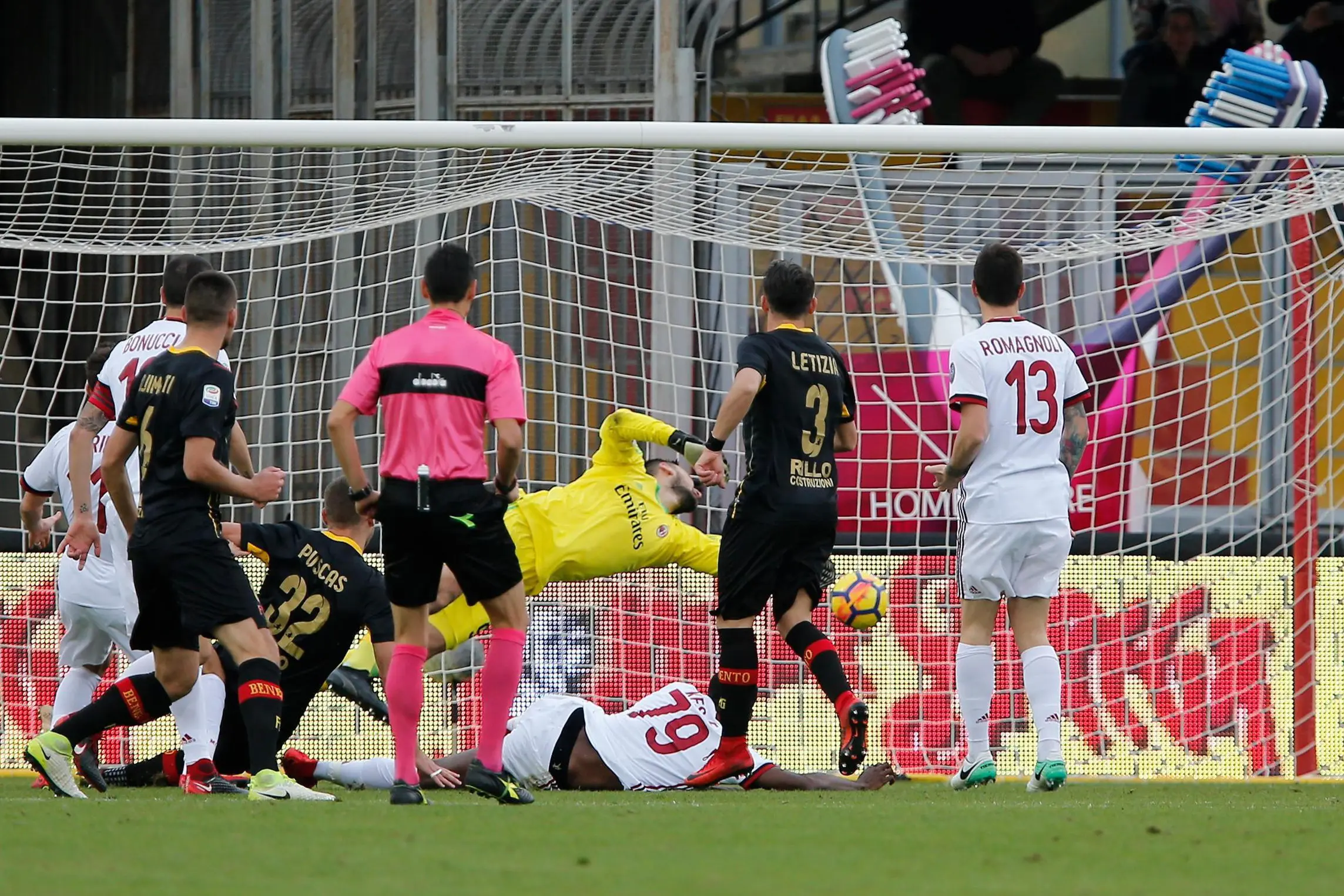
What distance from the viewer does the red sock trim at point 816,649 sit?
6516mm

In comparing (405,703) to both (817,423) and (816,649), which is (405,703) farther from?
(817,423)

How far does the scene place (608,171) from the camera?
7.84 meters

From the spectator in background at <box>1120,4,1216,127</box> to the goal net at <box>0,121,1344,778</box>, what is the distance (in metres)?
3.96

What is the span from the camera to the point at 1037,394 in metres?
6.24

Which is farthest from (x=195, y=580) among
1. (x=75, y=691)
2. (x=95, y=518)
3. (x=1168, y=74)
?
(x=1168, y=74)

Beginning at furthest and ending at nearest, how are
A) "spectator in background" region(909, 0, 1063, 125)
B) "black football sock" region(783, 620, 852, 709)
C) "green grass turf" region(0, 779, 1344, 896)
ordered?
"spectator in background" region(909, 0, 1063, 125), "black football sock" region(783, 620, 852, 709), "green grass turf" region(0, 779, 1344, 896)

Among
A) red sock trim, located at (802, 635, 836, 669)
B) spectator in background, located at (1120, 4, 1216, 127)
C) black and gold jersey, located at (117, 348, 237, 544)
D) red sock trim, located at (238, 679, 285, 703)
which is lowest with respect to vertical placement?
red sock trim, located at (238, 679, 285, 703)

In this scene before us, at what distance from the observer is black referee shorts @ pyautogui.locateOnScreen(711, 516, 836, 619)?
254 inches

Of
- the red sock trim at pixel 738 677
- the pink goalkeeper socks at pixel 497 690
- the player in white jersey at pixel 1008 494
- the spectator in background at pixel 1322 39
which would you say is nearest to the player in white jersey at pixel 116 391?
the pink goalkeeper socks at pixel 497 690

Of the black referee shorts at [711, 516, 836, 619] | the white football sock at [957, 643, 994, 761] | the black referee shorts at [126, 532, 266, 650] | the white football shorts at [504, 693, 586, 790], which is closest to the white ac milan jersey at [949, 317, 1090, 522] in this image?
the white football sock at [957, 643, 994, 761]

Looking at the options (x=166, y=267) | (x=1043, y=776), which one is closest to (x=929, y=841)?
(x=1043, y=776)

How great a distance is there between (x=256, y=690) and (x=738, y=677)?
1.77 metres

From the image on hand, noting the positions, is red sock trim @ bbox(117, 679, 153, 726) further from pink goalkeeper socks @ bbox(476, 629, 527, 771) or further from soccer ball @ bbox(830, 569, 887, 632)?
soccer ball @ bbox(830, 569, 887, 632)

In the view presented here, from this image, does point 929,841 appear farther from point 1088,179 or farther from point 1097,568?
point 1088,179
